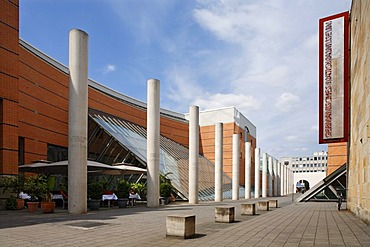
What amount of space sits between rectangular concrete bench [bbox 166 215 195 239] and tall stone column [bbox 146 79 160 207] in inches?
523

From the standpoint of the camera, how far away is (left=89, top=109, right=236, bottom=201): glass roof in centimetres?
2985

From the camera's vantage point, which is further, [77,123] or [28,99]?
[28,99]

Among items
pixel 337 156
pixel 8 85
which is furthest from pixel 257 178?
pixel 8 85

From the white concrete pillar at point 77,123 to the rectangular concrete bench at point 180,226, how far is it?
814 cm

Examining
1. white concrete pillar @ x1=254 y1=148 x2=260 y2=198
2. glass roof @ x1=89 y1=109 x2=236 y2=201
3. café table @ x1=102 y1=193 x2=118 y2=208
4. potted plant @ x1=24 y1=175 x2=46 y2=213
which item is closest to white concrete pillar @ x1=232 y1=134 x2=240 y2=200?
glass roof @ x1=89 y1=109 x2=236 y2=201

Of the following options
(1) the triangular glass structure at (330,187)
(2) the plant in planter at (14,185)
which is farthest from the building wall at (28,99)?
(1) the triangular glass structure at (330,187)

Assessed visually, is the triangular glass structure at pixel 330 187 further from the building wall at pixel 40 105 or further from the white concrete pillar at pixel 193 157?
the building wall at pixel 40 105

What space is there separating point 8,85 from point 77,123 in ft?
16.3

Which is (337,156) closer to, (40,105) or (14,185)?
(40,105)

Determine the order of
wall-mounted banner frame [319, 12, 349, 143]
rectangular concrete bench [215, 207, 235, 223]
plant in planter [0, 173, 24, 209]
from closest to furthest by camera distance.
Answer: rectangular concrete bench [215, 207, 235, 223] → plant in planter [0, 173, 24, 209] → wall-mounted banner frame [319, 12, 349, 143]

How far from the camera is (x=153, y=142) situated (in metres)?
24.0

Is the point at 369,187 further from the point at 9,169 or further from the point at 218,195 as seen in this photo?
the point at 218,195

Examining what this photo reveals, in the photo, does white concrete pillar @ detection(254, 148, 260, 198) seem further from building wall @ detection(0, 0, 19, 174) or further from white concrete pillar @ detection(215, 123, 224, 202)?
building wall @ detection(0, 0, 19, 174)

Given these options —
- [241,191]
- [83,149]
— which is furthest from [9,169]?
[241,191]
